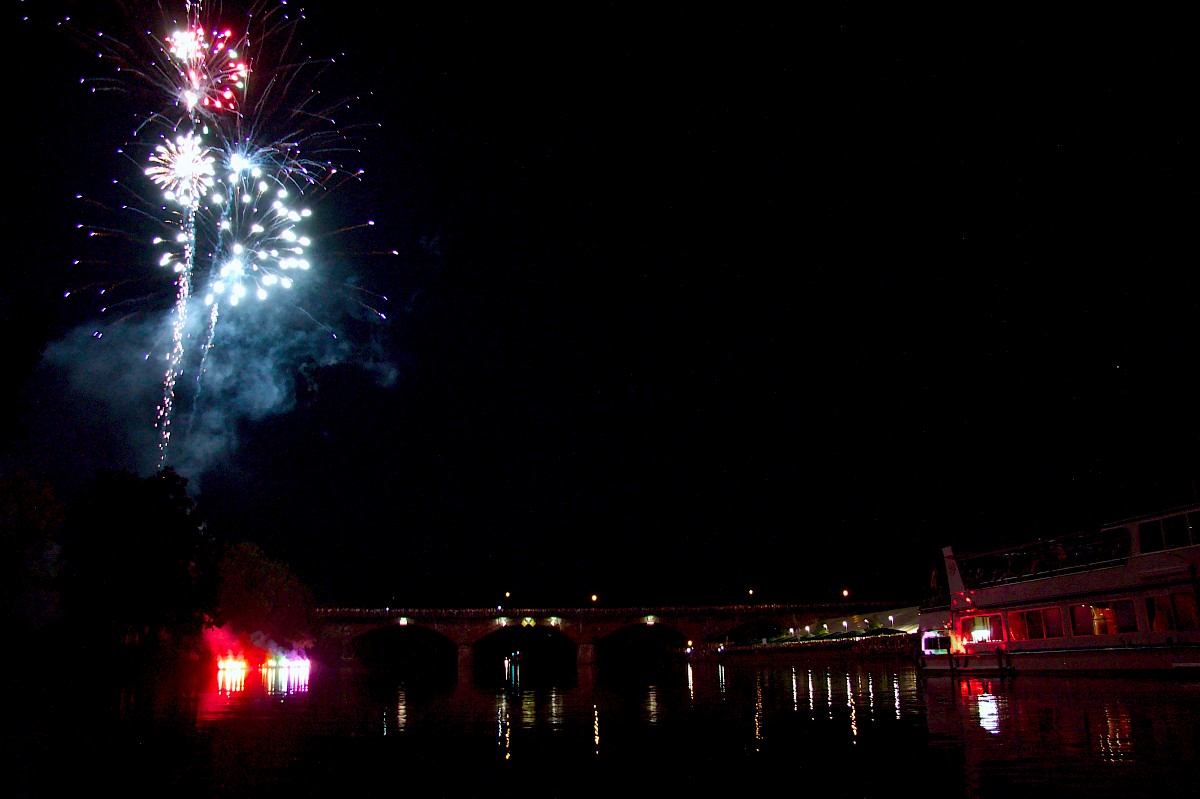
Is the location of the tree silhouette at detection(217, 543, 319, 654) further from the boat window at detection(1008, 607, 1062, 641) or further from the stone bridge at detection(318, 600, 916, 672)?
the boat window at detection(1008, 607, 1062, 641)

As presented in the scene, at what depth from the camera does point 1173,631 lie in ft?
102

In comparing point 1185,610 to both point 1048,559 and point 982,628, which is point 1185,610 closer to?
point 1048,559

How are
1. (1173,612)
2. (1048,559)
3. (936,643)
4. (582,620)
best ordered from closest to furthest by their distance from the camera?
(1173,612) < (1048,559) < (936,643) < (582,620)

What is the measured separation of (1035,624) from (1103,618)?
3395 mm

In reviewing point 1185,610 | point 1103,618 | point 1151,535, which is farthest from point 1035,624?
point 1185,610

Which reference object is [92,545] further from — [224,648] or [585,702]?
[585,702]

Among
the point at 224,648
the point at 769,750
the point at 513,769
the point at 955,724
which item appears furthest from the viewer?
the point at 224,648

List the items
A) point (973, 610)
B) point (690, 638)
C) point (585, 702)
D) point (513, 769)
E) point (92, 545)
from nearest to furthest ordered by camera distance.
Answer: point (513, 769)
point (585, 702)
point (973, 610)
point (92, 545)
point (690, 638)

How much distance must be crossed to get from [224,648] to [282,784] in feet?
214

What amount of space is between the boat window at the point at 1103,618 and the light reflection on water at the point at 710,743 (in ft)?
7.33

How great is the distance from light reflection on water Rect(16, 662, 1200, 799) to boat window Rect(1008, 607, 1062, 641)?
13.1 ft

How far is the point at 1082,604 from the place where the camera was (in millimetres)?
35656

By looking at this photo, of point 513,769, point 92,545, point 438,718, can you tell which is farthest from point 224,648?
point 513,769

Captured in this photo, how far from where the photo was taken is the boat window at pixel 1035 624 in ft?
121
